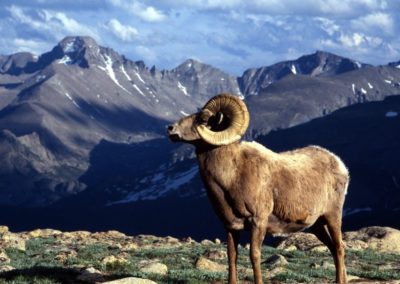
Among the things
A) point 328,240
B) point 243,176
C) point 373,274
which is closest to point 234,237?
point 243,176

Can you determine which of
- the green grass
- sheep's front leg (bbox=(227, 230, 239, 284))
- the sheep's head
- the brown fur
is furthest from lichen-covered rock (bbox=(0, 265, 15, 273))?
the sheep's head

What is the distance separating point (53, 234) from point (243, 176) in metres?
32.0

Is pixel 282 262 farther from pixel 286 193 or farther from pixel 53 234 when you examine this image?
pixel 53 234

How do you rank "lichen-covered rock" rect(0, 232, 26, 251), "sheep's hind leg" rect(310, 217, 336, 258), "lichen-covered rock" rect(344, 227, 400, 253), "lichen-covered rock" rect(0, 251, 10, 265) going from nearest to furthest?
"sheep's hind leg" rect(310, 217, 336, 258) < "lichen-covered rock" rect(0, 251, 10, 265) < "lichen-covered rock" rect(0, 232, 26, 251) < "lichen-covered rock" rect(344, 227, 400, 253)

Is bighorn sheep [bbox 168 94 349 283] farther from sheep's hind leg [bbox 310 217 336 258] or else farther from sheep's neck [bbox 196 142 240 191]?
sheep's hind leg [bbox 310 217 336 258]

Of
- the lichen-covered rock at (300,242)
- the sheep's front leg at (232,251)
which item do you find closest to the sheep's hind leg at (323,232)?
the sheep's front leg at (232,251)

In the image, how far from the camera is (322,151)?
22.3 meters

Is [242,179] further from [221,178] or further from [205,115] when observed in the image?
[205,115]

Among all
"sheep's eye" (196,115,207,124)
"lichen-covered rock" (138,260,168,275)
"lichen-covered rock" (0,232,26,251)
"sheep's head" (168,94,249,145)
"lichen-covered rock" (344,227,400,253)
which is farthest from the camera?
"lichen-covered rock" (344,227,400,253)

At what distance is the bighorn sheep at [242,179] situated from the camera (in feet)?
63.0

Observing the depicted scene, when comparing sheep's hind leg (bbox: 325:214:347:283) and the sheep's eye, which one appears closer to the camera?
the sheep's eye

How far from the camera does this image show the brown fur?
19.2 meters

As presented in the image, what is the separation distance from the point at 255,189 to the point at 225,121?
176 cm

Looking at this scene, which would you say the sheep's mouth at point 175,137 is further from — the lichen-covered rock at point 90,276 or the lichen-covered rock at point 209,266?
the lichen-covered rock at point 209,266
